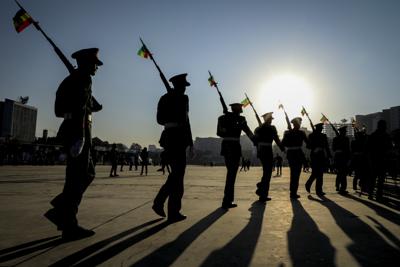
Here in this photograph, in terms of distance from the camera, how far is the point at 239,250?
10.3ft

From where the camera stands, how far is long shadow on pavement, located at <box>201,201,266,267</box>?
2.78m

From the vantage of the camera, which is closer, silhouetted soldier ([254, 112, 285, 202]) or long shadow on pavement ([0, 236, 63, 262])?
long shadow on pavement ([0, 236, 63, 262])

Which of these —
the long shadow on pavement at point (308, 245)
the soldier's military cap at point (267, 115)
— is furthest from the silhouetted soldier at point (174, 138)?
the soldier's military cap at point (267, 115)

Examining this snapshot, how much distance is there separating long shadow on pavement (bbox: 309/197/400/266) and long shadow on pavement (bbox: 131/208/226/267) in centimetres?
149

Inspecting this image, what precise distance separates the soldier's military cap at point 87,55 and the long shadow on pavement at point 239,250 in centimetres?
265

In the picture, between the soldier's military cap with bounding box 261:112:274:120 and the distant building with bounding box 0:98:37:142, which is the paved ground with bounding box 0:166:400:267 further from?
the distant building with bounding box 0:98:37:142

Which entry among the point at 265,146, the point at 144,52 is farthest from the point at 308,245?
the point at 144,52

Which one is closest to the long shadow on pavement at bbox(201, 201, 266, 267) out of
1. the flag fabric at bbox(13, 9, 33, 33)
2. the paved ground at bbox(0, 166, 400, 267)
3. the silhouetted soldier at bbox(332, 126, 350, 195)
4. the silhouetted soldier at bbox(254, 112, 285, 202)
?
the paved ground at bbox(0, 166, 400, 267)

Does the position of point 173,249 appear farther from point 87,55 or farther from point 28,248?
point 87,55

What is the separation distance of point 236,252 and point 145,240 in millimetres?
954

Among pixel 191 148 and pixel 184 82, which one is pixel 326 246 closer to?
pixel 191 148

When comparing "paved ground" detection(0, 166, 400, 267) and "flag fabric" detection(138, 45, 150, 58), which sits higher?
"flag fabric" detection(138, 45, 150, 58)

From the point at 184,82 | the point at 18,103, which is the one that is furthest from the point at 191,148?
the point at 18,103

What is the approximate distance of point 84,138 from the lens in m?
3.93
